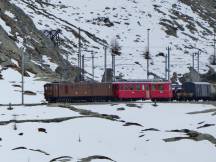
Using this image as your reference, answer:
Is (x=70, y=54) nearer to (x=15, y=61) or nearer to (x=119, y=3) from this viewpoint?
(x=15, y=61)

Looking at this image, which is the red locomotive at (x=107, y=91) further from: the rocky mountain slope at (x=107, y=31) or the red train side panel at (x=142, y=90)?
the rocky mountain slope at (x=107, y=31)

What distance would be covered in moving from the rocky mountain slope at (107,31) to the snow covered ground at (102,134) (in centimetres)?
3058

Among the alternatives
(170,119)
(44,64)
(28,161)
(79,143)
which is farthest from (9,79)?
(28,161)

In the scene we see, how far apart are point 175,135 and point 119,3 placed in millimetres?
109541

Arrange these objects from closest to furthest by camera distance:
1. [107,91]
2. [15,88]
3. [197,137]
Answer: [197,137]
[107,91]
[15,88]

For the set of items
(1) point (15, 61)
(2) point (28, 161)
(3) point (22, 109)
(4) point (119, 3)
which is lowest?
(2) point (28, 161)

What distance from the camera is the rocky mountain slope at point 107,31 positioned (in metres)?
96.4

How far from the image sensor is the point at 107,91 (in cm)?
6681

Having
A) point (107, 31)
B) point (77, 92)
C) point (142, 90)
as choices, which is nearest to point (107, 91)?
point (77, 92)

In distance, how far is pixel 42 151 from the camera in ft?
128

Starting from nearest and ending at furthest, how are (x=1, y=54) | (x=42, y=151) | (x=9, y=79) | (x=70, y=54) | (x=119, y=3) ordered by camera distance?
(x=42, y=151)
(x=9, y=79)
(x=1, y=54)
(x=70, y=54)
(x=119, y=3)

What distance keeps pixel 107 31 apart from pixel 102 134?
8871cm

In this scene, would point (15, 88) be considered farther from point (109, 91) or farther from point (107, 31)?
point (107, 31)

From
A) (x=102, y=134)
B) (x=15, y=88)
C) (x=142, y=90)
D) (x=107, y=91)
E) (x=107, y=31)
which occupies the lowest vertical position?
(x=102, y=134)
